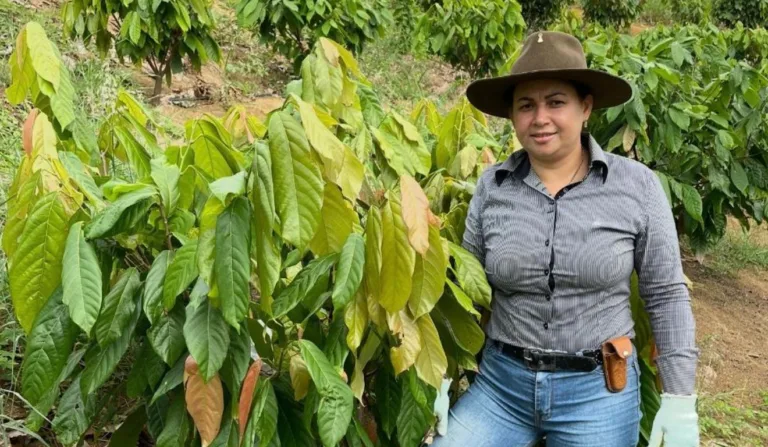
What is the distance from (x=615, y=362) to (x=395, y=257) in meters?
0.67

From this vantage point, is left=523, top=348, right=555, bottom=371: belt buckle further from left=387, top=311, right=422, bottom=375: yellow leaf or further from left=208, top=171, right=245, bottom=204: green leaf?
left=208, top=171, right=245, bottom=204: green leaf

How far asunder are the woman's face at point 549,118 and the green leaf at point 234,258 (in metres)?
0.77

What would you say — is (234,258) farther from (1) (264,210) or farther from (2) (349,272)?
(2) (349,272)

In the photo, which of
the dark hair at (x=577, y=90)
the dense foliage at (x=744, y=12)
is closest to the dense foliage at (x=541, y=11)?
the dense foliage at (x=744, y=12)

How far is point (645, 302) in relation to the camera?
1673mm

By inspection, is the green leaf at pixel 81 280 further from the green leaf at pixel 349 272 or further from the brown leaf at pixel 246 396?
the green leaf at pixel 349 272

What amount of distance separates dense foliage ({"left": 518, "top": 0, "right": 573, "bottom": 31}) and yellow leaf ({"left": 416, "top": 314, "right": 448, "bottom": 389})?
400 inches

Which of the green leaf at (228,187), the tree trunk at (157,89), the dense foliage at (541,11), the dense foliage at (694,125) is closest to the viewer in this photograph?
the green leaf at (228,187)

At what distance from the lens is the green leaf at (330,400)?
4.12ft

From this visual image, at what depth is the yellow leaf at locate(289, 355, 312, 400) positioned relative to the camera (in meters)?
1.34

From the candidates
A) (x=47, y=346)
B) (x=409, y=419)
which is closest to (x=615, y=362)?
(x=409, y=419)

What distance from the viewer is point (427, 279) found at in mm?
1326

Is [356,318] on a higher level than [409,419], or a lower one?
higher

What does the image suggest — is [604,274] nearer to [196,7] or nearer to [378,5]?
[196,7]
